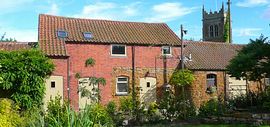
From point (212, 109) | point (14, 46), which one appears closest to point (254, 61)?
point (212, 109)

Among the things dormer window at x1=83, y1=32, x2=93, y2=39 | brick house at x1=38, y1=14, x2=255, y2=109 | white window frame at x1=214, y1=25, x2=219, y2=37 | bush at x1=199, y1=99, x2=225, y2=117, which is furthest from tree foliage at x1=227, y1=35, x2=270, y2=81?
white window frame at x1=214, y1=25, x2=219, y2=37

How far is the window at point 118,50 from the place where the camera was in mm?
31500

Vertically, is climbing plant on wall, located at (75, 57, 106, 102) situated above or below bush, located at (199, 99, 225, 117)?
above

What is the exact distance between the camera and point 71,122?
852cm

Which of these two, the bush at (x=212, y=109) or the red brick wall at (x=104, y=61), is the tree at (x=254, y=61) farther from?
the red brick wall at (x=104, y=61)

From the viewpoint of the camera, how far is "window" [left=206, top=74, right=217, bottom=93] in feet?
111

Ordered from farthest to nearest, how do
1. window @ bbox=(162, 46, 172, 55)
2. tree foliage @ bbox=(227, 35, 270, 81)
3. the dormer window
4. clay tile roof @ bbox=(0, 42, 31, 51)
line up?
window @ bbox=(162, 46, 172, 55)
the dormer window
clay tile roof @ bbox=(0, 42, 31, 51)
tree foliage @ bbox=(227, 35, 270, 81)

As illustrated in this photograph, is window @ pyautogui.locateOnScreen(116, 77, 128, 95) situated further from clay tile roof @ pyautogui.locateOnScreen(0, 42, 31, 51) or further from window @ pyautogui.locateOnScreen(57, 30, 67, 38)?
clay tile roof @ pyautogui.locateOnScreen(0, 42, 31, 51)

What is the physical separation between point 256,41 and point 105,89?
37.3 ft

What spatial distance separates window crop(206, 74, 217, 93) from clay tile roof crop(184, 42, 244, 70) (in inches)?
29.3

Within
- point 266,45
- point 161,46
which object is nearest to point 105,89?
point 161,46

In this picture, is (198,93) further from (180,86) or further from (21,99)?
(21,99)

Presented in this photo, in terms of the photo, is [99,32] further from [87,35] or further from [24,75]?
[24,75]

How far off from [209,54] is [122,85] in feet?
29.0
